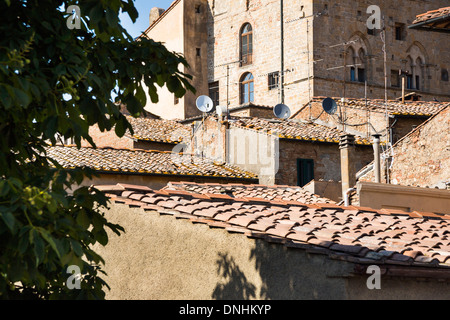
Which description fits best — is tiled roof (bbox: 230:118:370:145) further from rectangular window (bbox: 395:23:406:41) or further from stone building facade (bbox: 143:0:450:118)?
rectangular window (bbox: 395:23:406:41)

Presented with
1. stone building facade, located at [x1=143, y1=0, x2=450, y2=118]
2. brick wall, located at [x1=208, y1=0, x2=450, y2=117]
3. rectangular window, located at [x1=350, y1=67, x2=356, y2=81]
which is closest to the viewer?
brick wall, located at [x1=208, y1=0, x2=450, y2=117]

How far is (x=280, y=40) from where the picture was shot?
42.4 meters

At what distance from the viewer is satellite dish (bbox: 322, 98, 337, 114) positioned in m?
29.5

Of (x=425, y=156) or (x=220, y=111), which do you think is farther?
(x=220, y=111)

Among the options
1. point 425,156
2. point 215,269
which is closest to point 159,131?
point 425,156

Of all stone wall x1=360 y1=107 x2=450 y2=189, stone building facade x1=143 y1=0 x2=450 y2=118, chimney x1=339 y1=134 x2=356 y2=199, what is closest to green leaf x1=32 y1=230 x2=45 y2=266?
chimney x1=339 y1=134 x2=356 y2=199

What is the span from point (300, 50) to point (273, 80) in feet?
9.10

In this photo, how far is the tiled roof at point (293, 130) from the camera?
84.7ft

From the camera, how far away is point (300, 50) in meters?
41.3

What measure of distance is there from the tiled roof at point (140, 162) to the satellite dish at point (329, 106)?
5.59m

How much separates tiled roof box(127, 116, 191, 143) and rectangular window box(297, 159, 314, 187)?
6.06 m

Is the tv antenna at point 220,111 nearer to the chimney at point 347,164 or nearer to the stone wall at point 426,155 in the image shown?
the stone wall at point 426,155

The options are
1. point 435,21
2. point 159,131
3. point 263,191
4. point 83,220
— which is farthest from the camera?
point 159,131

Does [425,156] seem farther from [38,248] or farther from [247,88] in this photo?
[247,88]
